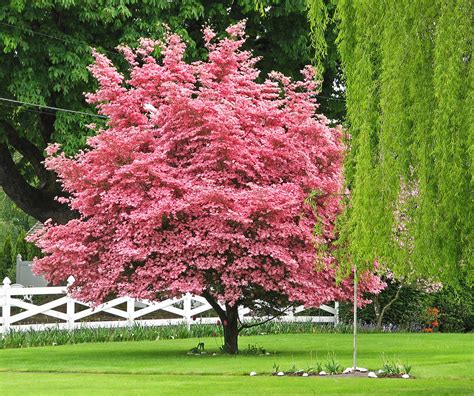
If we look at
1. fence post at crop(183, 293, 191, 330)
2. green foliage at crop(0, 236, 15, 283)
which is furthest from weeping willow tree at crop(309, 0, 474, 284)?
green foliage at crop(0, 236, 15, 283)

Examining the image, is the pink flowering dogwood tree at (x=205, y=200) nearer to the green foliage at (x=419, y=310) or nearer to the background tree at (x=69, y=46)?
the background tree at (x=69, y=46)

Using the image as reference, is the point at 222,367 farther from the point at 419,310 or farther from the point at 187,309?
the point at 419,310

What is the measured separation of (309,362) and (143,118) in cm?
Result: 526

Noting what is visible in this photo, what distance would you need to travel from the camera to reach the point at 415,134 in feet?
→ 37.0

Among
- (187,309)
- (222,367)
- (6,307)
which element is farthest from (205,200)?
(187,309)

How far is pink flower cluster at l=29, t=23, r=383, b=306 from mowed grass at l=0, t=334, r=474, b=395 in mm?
1196

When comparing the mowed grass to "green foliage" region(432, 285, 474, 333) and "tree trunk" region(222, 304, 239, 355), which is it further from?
"green foliage" region(432, 285, 474, 333)

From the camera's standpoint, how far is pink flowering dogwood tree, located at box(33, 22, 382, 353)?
18250mm

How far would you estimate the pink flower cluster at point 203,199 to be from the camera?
719 inches

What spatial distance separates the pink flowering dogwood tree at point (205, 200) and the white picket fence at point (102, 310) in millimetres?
3817

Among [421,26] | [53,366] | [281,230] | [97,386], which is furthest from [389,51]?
[53,366]

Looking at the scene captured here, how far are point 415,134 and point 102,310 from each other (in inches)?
612

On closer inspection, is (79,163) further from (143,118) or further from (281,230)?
(281,230)

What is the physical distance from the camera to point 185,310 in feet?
89.7
